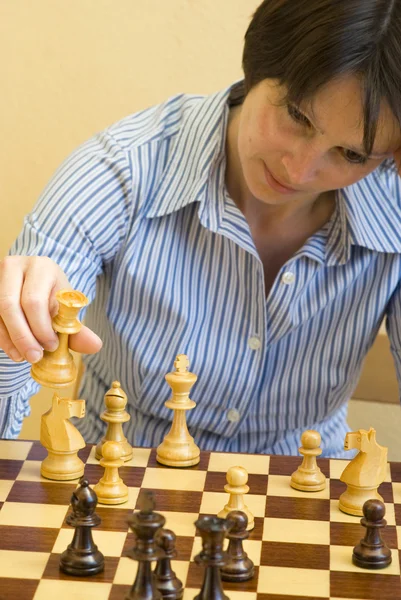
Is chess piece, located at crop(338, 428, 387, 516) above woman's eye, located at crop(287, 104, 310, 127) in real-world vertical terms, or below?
below

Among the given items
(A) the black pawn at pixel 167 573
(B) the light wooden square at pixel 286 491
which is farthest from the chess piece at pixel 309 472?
(A) the black pawn at pixel 167 573

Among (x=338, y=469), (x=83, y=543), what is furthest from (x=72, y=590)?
(x=338, y=469)

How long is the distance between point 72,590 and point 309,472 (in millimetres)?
422

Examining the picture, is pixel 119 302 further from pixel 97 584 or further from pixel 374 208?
pixel 97 584

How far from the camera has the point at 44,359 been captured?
1.21 metres

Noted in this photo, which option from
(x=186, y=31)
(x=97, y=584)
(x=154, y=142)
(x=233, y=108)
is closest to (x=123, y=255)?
(x=154, y=142)

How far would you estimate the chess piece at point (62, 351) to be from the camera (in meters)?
1.18

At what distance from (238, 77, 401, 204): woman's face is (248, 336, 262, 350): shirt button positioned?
0.94ft

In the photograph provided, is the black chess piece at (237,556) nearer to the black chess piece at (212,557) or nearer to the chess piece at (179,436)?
the black chess piece at (212,557)

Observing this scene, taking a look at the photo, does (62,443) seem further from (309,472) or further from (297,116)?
(297,116)

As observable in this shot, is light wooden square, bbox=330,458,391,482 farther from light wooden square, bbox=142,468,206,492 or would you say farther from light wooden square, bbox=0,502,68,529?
light wooden square, bbox=0,502,68,529

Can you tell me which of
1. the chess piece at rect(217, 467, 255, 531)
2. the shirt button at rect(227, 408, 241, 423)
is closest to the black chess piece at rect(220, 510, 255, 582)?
the chess piece at rect(217, 467, 255, 531)

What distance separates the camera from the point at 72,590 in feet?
3.15

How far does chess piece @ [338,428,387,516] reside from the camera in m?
1.19
